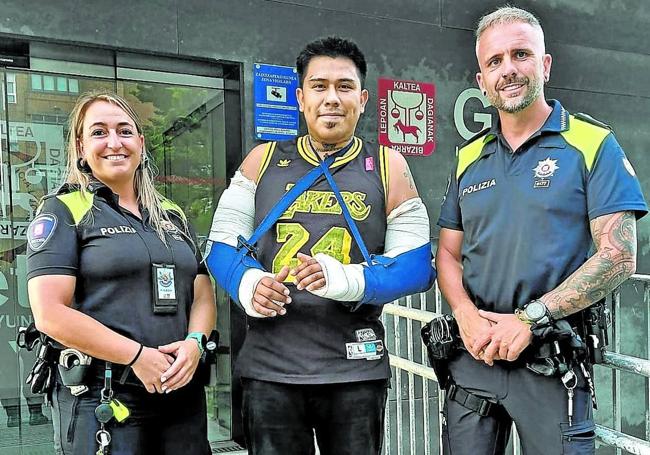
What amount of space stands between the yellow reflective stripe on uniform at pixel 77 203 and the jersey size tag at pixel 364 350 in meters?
0.97

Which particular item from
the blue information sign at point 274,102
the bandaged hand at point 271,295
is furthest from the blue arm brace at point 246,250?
the blue information sign at point 274,102

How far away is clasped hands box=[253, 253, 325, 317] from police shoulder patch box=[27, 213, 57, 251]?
0.68 meters

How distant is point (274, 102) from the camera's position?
4527mm

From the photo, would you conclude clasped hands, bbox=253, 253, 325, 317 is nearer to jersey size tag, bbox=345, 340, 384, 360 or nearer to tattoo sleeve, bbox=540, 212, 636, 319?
jersey size tag, bbox=345, 340, 384, 360

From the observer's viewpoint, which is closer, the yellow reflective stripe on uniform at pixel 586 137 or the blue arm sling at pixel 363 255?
the yellow reflective stripe on uniform at pixel 586 137

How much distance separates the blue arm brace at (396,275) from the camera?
200 cm

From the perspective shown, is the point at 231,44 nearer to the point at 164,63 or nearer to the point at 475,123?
the point at 164,63

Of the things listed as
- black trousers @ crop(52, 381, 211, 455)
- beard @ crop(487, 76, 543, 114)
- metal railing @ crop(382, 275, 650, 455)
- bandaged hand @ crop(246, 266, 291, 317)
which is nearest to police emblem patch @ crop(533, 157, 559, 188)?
beard @ crop(487, 76, 543, 114)

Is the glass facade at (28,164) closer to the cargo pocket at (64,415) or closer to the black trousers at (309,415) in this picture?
the cargo pocket at (64,415)

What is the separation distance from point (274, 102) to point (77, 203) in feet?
8.67

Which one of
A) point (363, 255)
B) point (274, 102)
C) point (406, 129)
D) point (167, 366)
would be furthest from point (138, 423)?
point (406, 129)

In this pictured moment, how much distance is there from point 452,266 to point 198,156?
289 cm

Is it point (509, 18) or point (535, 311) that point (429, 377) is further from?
point (509, 18)

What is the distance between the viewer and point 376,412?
210cm
